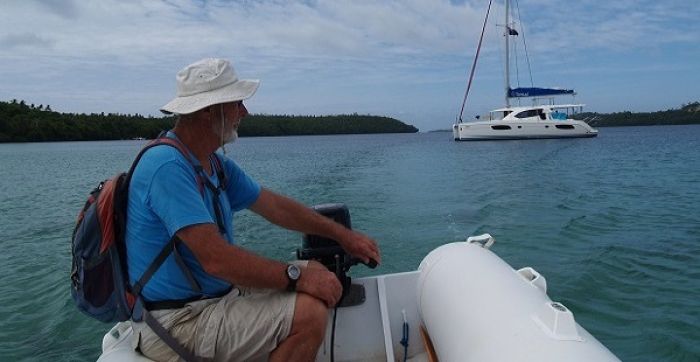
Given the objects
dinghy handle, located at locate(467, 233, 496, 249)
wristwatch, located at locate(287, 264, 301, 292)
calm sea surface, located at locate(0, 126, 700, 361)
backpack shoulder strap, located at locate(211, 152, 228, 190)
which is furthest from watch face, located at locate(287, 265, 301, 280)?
calm sea surface, located at locate(0, 126, 700, 361)

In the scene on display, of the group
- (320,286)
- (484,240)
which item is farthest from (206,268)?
(484,240)

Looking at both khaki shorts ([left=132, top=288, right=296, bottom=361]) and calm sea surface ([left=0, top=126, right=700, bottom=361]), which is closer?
khaki shorts ([left=132, top=288, right=296, bottom=361])

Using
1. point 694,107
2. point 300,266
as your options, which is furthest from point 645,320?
point 694,107

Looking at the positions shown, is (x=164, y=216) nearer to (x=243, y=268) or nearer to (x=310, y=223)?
(x=243, y=268)

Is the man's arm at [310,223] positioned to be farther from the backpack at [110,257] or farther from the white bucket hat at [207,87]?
the white bucket hat at [207,87]

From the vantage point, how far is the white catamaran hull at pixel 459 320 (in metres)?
1.97

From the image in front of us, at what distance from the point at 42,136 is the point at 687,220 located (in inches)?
3785

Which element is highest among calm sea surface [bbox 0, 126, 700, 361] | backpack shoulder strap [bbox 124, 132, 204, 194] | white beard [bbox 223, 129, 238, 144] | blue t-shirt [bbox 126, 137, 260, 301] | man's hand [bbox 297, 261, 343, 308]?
white beard [bbox 223, 129, 238, 144]

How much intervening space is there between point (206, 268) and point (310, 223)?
0.88 m

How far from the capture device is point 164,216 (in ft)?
6.88

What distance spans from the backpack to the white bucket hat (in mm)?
162

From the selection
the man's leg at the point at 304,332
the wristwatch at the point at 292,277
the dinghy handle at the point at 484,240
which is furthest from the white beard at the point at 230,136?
the dinghy handle at the point at 484,240

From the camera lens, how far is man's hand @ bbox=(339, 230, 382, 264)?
2867mm

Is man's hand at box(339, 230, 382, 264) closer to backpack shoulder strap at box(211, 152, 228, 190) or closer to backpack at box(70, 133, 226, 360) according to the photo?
backpack shoulder strap at box(211, 152, 228, 190)
